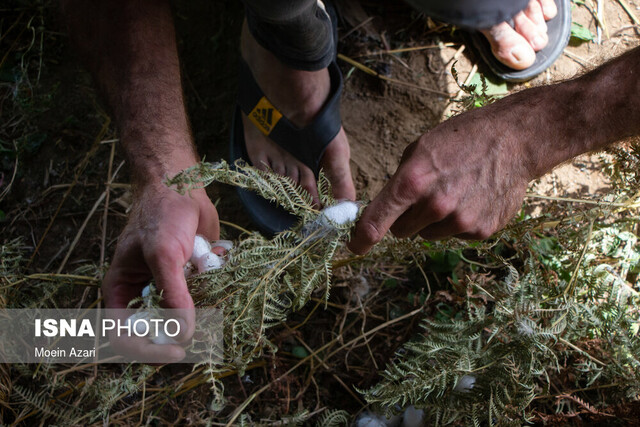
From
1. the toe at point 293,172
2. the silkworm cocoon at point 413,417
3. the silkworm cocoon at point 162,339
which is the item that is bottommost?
the silkworm cocoon at point 413,417

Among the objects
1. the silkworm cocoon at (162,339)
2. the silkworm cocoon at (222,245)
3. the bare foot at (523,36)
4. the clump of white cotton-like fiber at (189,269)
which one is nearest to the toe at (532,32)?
the bare foot at (523,36)

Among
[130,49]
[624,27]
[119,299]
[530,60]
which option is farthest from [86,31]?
[624,27]

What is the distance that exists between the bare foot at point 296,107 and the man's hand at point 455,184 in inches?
27.8

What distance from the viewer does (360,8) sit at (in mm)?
2354

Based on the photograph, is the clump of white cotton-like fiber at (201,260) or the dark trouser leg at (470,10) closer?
the dark trouser leg at (470,10)

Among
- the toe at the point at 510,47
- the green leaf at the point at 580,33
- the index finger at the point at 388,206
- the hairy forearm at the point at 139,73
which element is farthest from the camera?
the green leaf at the point at 580,33

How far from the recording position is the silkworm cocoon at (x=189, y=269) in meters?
1.36

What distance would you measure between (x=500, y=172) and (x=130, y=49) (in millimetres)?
1307

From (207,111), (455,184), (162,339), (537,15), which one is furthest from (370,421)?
(537,15)

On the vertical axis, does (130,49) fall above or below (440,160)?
above

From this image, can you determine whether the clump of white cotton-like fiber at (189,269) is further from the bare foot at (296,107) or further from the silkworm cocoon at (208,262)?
the bare foot at (296,107)

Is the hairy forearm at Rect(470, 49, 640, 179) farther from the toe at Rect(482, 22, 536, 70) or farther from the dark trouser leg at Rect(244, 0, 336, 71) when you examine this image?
the toe at Rect(482, 22, 536, 70)

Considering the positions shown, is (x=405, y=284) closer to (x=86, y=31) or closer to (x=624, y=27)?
(x=86, y=31)

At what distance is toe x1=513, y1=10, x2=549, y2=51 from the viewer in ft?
7.19
